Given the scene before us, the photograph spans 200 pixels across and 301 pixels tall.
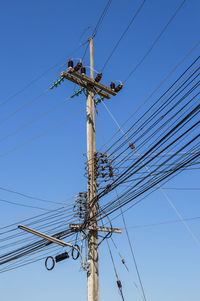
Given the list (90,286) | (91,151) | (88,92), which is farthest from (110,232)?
(88,92)

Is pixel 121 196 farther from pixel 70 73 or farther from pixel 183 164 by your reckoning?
pixel 70 73

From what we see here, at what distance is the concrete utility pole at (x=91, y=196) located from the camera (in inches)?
432

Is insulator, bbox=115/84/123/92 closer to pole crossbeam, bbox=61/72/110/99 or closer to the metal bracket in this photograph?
pole crossbeam, bbox=61/72/110/99

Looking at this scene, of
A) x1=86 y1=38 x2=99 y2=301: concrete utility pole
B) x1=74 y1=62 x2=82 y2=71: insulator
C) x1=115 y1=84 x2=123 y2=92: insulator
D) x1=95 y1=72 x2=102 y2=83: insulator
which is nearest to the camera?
x1=86 y1=38 x2=99 y2=301: concrete utility pole

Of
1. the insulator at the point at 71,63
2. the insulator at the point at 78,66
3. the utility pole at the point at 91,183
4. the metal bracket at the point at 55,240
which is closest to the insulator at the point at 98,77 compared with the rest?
the utility pole at the point at 91,183

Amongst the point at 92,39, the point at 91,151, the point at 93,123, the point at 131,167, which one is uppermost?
the point at 92,39

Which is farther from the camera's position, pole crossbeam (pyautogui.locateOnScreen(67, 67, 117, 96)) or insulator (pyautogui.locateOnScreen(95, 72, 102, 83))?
insulator (pyautogui.locateOnScreen(95, 72, 102, 83))

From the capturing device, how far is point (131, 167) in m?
9.51

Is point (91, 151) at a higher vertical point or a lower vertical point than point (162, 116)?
higher

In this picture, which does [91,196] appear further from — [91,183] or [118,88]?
[118,88]

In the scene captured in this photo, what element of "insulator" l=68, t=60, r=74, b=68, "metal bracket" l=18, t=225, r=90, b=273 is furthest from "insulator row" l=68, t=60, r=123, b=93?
"metal bracket" l=18, t=225, r=90, b=273

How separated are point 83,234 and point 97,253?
2.76ft

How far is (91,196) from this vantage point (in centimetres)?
1262

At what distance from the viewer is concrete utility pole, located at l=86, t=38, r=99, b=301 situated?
1098 cm
